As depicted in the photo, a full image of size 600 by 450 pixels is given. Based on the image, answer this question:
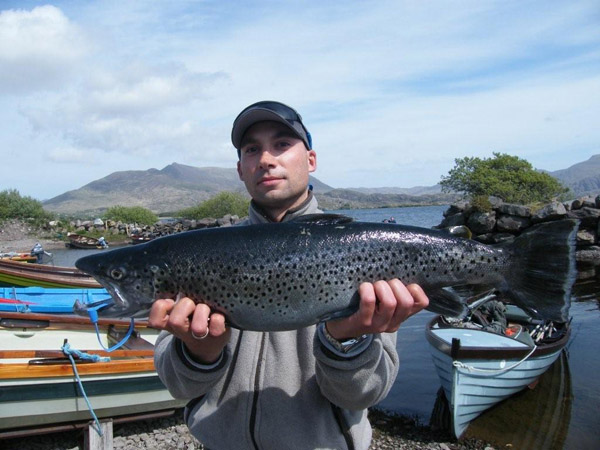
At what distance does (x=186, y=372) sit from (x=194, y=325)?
34cm

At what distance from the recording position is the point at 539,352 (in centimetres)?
1068

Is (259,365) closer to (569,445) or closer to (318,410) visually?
(318,410)

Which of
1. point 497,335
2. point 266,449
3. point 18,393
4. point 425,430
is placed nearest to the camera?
point 266,449

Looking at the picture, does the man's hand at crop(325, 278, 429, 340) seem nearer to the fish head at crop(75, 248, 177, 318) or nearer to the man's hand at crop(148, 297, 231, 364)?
the man's hand at crop(148, 297, 231, 364)

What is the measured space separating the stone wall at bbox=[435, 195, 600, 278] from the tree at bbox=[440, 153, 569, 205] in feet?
56.5

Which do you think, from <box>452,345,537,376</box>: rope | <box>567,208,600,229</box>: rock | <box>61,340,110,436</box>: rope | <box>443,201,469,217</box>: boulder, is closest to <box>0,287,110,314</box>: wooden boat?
<box>61,340,110,436</box>: rope

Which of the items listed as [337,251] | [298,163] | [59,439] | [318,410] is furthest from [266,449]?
[59,439]

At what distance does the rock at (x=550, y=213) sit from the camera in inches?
1265

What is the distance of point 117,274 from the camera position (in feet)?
11.2

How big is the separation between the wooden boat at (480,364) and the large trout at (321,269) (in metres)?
7.16

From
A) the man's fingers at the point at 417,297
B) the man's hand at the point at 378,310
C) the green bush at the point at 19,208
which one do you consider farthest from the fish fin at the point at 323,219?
the green bush at the point at 19,208

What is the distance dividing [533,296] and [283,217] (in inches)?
76.9

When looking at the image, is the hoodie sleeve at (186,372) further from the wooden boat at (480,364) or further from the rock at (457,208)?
the rock at (457,208)

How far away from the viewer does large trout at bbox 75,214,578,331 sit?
304cm
